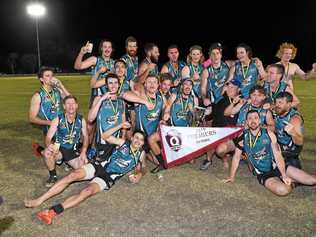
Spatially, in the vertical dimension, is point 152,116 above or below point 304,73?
below

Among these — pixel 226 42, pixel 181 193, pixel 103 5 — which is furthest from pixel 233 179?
pixel 103 5

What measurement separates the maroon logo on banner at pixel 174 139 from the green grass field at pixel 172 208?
1.51 ft

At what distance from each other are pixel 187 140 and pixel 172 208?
1645 millimetres

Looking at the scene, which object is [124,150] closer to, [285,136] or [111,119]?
[111,119]

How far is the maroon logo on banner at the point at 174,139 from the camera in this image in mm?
6069

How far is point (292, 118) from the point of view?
5.55m

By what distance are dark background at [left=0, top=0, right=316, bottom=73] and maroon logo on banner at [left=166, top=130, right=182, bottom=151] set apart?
4628 centimetres

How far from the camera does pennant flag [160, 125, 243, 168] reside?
239 inches

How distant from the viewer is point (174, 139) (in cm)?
608

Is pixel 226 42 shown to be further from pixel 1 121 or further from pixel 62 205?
pixel 62 205

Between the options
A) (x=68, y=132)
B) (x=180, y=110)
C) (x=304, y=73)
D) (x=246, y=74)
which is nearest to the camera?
(x=68, y=132)

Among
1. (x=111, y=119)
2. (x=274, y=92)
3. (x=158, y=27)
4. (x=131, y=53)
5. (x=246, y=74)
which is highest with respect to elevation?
(x=158, y=27)

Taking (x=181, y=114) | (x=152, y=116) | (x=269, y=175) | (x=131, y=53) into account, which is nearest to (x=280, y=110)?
(x=269, y=175)

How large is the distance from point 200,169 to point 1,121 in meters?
7.82
